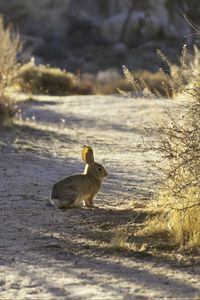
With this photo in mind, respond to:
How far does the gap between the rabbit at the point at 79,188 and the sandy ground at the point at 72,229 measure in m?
0.12

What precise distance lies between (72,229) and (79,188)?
0.98 meters

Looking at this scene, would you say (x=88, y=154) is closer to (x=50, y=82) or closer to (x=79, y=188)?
(x=79, y=188)

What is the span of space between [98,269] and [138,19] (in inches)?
1732

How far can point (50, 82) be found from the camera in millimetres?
27469

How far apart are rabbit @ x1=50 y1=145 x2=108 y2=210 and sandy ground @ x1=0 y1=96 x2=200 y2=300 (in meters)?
0.12

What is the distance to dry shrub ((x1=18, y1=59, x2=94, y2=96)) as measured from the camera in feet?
87.5

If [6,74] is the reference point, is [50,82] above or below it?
above

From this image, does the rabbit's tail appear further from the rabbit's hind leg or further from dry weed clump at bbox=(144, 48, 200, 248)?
dry weed clump at bbox=(144, 48, 200, 248)

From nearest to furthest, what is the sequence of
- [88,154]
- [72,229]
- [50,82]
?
[72,229], [88,154], [50,82]

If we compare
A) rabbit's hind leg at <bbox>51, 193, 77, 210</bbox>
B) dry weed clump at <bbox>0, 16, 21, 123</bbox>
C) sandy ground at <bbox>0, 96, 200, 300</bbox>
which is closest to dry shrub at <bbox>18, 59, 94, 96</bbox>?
dry weed clump at <bbox>0, 16, 21, 123</bbox>

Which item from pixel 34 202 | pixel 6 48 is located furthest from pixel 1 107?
pixel 34 202

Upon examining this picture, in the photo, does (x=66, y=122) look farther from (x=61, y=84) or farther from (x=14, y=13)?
(x=14, y=13)

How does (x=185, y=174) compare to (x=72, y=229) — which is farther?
(x=72, y=229)

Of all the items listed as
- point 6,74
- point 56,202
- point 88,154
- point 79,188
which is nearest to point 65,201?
point 56,202
